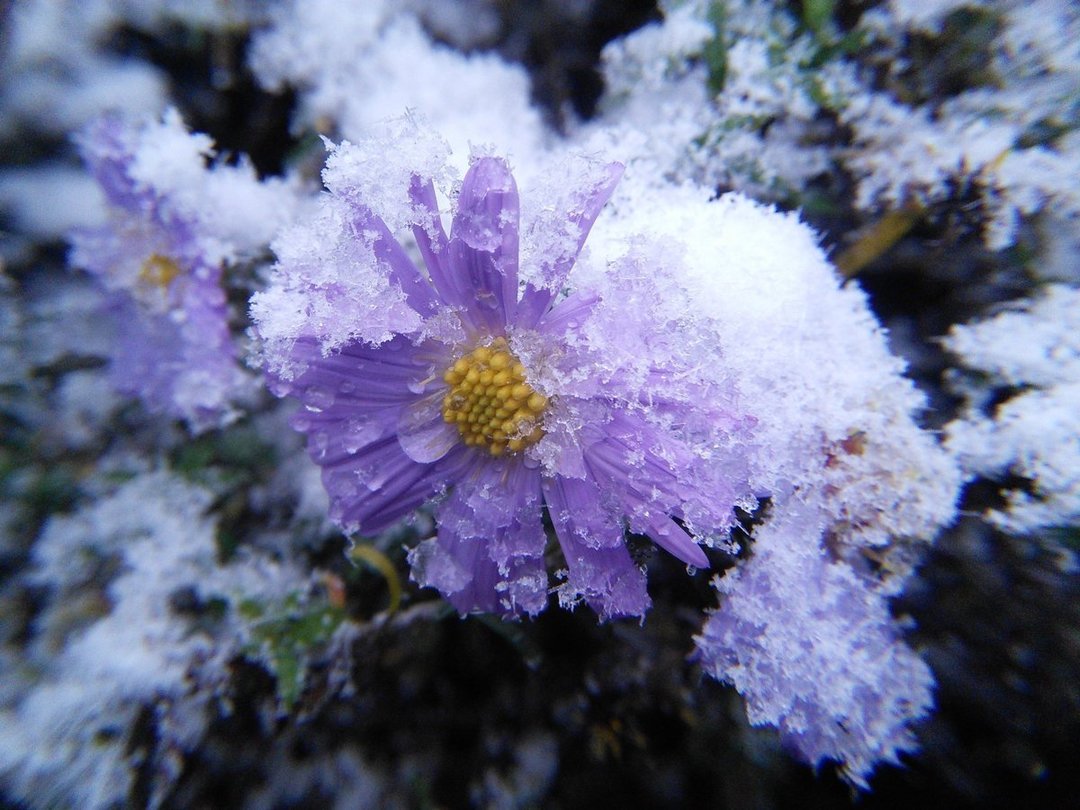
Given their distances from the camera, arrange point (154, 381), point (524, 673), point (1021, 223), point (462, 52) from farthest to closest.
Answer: point (462, 52)
point (524, 673)
point (154, 381)
point (1021, 223)

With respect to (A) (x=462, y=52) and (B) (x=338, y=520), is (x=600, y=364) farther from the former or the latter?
(A) (x=462, y=52)

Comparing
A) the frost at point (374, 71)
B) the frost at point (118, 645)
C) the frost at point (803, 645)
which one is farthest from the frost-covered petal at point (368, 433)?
the frost at point (374, 71)

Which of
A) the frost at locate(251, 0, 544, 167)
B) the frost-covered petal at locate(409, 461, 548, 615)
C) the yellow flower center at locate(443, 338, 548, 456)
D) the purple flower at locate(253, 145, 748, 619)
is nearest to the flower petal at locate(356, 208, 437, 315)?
the purple flower at locate(253, 145, 748, 619)

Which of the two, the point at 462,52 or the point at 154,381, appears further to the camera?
the point at 462,52

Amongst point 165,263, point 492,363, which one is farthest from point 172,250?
point 492,363

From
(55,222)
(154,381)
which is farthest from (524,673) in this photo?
(55,222)

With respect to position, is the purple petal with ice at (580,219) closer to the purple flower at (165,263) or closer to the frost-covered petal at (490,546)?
the frost-covered petal at (490,546)
